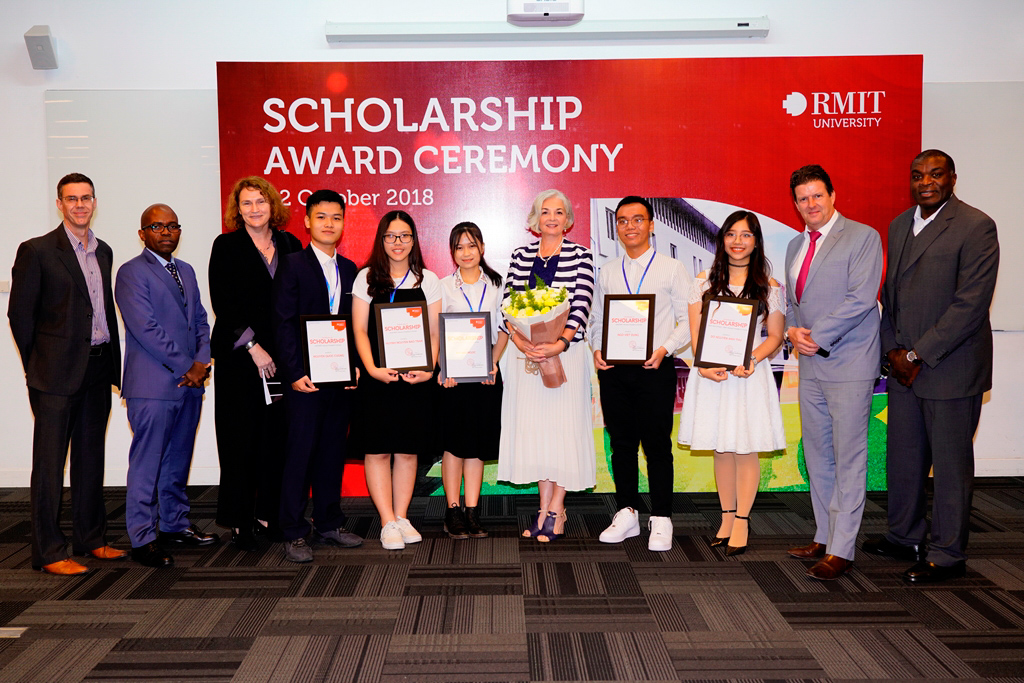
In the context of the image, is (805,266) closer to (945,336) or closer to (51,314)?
(945,336)

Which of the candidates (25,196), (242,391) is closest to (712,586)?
(242,391)

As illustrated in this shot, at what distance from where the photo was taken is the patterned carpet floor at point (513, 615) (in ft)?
8.55

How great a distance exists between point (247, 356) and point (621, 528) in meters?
2.14

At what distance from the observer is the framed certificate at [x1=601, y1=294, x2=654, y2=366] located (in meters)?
3.65

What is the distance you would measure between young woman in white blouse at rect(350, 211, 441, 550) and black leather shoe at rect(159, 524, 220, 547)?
3.01 feet

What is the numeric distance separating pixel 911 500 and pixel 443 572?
7.63 ft

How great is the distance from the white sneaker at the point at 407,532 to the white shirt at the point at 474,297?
3.59ft

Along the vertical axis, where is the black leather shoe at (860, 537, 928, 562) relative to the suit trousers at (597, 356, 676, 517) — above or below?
below

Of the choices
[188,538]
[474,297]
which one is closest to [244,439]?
[188,538]

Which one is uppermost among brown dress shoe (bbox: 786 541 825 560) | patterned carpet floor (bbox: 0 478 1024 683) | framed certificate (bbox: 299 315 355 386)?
framed certificate (bbox: 299 315 355 386)

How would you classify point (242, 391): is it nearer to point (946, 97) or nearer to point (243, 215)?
point (243, 215)

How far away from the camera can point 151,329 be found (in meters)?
3.60

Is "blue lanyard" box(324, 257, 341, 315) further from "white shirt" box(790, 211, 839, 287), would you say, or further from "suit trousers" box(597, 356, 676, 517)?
"white shirt" box(790, 211, 839, 287)

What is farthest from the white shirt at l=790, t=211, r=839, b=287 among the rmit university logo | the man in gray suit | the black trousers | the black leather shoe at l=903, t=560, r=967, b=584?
the black trousers
